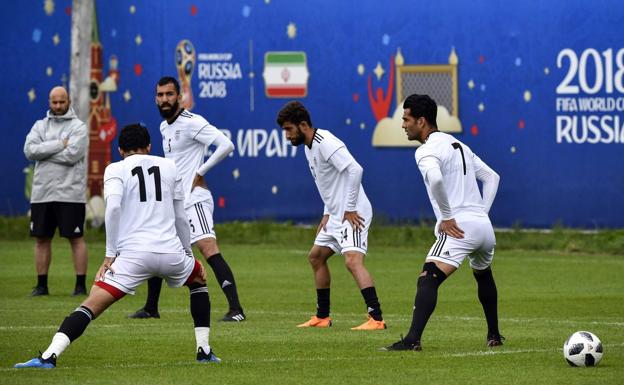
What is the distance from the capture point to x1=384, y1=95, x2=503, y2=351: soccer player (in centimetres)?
1173

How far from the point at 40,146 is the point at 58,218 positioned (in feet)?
2.61

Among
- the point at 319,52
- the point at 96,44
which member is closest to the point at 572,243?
the point at 319,52

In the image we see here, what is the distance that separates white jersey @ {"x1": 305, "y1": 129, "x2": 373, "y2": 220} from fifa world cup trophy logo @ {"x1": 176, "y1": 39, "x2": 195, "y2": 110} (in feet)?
39.6

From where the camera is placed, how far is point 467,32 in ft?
79.6

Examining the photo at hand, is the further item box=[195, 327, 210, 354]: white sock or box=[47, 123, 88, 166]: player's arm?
box=[47, 123, 88, 166]: player's arm

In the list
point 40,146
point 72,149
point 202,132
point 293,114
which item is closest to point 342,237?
point 293,114

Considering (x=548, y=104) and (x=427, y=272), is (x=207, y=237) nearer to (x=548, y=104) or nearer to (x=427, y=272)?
(x=427, y=272)

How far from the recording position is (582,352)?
10961 millimetres

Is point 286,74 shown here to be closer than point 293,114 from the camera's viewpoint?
No

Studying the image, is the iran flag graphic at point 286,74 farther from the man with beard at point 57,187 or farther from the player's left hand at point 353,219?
the player's left hand at point 353,219

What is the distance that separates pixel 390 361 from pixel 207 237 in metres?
3.90

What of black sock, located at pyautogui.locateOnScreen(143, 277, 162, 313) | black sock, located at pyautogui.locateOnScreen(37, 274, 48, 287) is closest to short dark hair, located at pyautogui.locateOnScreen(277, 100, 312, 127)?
black sock, located at pyautogui.locateOnScreen(143, 277, 162, 313)

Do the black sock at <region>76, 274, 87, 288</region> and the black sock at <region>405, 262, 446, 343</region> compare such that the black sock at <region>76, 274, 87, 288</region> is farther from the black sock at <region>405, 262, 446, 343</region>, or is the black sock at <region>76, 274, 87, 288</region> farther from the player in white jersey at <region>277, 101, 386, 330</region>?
the black sock at <region>405, 262, 446, 343</region>

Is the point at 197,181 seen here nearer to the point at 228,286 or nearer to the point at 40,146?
the point at 228,286
